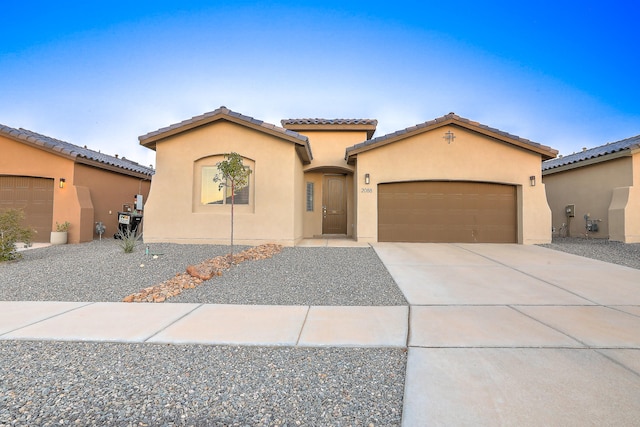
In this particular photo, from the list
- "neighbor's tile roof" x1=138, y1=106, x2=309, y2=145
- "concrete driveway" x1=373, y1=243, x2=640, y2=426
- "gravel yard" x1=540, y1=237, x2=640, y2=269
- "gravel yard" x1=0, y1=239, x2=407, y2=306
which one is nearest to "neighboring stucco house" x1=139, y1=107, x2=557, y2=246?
"neighbor's tile roof" x1=138, y1=106, x2=309, y2=145

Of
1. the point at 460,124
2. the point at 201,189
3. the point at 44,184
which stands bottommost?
the point at 201,189

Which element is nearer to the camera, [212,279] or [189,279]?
[189,279]

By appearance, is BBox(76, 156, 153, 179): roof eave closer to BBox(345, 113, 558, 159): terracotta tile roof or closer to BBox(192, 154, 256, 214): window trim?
BBox(192, 154, 256, 214): window trim

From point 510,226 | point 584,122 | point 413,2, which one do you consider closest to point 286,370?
point 510,226

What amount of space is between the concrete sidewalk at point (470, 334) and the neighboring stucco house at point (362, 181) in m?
5.28

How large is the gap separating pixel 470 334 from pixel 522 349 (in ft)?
1.51

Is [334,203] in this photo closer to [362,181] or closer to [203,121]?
[362,181]

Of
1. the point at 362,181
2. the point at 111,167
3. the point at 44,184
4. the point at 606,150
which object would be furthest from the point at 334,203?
the point at 606,150

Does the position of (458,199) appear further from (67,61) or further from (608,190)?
(67,61)

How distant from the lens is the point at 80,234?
10.3 m

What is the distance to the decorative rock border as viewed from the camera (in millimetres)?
4325

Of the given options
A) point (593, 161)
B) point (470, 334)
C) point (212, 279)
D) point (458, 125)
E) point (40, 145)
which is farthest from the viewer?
point (593, 161)

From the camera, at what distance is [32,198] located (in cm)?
1043

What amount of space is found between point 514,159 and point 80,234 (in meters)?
15.5
